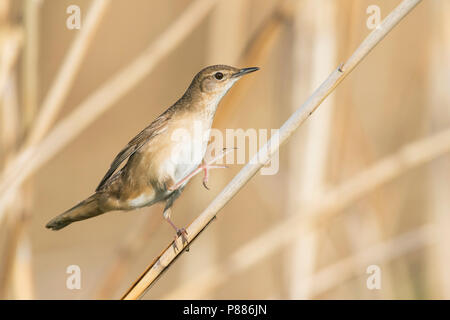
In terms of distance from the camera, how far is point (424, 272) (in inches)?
98.0

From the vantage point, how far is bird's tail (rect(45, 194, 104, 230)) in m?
1.49

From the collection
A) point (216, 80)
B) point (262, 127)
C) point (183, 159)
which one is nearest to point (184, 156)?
point (183, 159)

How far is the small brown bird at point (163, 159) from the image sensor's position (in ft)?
5.10

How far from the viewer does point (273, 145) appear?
3.93ft

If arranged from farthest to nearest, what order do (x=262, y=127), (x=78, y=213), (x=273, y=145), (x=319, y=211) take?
(x=262, y=127) → (x=319, y=211) → (x=78, y=213) → (x=273, y=145)

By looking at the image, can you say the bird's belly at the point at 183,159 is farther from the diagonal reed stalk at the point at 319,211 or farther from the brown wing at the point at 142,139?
the diagonal reed stalk at the point at 319,211

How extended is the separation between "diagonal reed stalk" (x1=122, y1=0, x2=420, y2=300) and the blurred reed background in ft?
1.81

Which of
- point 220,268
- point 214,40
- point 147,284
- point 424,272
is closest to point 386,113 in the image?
point 424,272

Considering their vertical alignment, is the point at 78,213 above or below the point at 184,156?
below

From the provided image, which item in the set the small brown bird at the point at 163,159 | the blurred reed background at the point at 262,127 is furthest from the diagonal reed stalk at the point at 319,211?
the small brown bird at the point at 163,159

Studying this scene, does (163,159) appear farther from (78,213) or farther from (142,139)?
(78,213)

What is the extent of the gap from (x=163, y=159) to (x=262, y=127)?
96 cm

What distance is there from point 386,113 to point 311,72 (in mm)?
814
